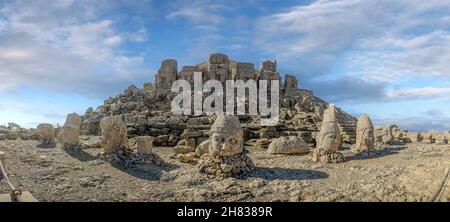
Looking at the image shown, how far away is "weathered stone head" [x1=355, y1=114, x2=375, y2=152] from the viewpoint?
18812 millimetres

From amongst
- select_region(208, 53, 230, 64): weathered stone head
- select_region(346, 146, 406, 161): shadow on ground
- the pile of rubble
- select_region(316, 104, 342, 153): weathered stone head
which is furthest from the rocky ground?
select_region(208, 53, 230, 64): weathered stone head

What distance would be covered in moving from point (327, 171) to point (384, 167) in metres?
2.08

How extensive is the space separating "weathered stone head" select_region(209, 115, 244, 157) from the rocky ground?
3.11 ft

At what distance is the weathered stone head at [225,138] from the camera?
1346cm

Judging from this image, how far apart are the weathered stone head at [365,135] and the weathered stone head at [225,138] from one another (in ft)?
24.9

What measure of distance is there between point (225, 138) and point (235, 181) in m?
1.47

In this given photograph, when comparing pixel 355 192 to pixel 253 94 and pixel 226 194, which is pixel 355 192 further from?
pixel 253 94

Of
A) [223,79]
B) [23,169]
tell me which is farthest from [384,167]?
[223,79]

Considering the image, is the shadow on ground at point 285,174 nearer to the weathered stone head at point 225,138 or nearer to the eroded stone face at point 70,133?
the weathered stone head at point 225,138

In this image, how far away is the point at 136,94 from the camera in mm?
35406

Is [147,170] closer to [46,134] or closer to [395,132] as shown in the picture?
[46,134]

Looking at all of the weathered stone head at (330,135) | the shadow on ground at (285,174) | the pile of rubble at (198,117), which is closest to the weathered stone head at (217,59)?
the pile of rubble at (198,117)

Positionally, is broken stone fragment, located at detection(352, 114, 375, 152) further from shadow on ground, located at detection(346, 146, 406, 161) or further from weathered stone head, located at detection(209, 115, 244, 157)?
weathered stone head, located at detection(209, 115, 244, 157)
